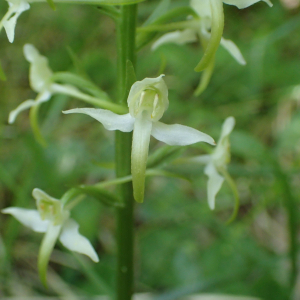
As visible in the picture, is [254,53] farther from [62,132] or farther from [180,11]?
[180,11]

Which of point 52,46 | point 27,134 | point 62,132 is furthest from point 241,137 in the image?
point 52,46

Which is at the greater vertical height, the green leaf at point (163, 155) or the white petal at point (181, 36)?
the white petal at point (181, 36)

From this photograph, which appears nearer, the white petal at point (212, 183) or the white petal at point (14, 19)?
the white petal at point (14, 19)

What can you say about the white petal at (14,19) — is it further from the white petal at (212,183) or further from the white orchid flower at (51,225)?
the white petal at (212,183)

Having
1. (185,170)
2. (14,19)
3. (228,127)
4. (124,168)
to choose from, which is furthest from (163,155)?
(185,170)

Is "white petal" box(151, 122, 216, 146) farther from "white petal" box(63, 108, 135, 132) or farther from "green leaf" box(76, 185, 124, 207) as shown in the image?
"green leaf" box(76, 185, 124, 207)

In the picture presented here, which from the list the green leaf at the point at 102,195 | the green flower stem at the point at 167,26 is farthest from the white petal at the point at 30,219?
the green flower stem at the point at 167,26

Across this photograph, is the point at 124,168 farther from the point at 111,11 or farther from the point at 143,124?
the point at 111,11
